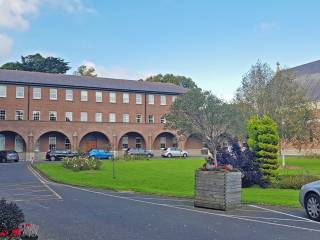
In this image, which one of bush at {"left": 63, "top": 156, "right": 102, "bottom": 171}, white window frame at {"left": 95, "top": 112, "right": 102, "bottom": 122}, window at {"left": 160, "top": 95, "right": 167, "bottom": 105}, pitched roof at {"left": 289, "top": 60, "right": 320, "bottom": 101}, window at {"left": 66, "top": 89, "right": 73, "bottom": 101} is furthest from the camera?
pitched roof at {"left": 289, "top": 60, "right": 320, "bottom": 101}

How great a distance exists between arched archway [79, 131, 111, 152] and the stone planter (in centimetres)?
4712

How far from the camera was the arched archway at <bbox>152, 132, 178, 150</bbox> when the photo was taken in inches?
2508

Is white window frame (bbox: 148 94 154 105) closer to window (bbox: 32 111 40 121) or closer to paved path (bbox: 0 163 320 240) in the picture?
window (bbox: 32 111 40 121)

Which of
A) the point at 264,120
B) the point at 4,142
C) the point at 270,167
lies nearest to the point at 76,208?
the point at 270,167

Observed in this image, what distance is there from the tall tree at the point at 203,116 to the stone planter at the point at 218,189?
107ft

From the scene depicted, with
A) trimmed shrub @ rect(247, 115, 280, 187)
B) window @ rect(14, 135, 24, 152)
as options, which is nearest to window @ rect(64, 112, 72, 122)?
window @ rect(14, 135, 24, 152)

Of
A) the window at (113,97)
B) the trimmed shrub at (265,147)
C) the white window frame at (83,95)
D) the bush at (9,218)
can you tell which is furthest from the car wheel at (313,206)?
the window at (113,97)

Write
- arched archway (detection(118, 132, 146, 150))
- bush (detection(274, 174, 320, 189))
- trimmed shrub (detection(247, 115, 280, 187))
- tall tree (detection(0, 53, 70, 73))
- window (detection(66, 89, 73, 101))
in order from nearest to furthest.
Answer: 1. bush (detection(274, 174, 320, 189))
2. trimmed shrub (detection(247, 115, 280, 187))
3. window (detection(66, 89, 73, 101))
4. arched archway (detection(118, 132, 146, 150))
5. tall tree (detection(0, 53, 70, 73))

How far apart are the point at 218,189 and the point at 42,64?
3198 inches

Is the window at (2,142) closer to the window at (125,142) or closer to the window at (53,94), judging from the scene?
the window at (53,94)

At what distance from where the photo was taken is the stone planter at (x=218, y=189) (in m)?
10.9

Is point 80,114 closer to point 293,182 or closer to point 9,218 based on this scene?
point 293,182

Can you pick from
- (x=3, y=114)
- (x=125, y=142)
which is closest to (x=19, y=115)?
→ (x=3, y=114)

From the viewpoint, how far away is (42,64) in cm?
8644
